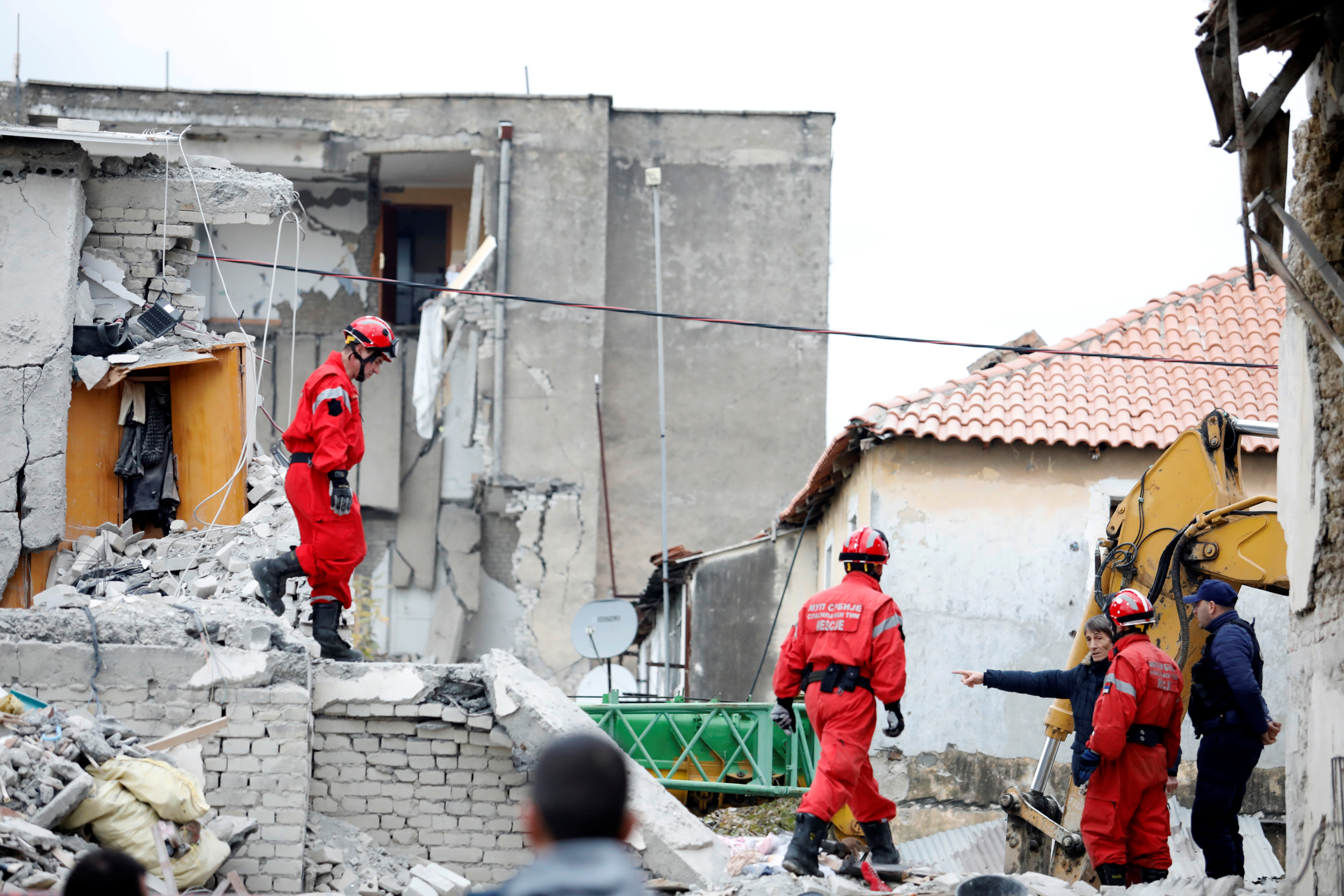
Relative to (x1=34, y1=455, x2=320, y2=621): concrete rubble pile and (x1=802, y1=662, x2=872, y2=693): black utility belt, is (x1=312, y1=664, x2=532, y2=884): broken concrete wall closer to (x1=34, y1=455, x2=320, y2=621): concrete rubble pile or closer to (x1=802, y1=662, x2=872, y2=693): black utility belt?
(x1=34, y1=455, x2=320, y2=621): concrete rubble pile

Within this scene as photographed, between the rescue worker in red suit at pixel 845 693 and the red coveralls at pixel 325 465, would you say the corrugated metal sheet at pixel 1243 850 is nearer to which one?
the rescue worker in red suit at pixel 845 693

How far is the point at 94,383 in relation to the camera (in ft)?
33.5

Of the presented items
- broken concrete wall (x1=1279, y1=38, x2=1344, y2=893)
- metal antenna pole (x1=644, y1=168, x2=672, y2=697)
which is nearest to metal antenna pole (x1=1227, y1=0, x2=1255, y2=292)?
broken concrete wall (x1=1279, y1=38, x2=1344, y2=893)

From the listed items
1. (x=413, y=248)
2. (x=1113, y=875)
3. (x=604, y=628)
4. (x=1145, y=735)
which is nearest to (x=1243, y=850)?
(x=1113, y=875)

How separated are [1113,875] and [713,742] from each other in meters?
5.09

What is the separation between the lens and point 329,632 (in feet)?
27.4

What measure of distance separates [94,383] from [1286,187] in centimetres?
816

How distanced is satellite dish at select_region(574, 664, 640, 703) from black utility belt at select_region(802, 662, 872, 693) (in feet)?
30.8

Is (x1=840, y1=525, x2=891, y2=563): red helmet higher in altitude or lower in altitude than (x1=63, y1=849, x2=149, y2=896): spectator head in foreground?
higher

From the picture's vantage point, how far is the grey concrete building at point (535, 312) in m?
22.3

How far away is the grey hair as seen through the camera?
7859 mm

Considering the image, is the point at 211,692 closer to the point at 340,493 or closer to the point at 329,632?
the point at 329,632

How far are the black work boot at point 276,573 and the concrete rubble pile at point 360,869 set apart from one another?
134 centimetres

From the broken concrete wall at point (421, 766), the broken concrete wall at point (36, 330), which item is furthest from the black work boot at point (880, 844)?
the broken concrete wall at point (36, 330)
